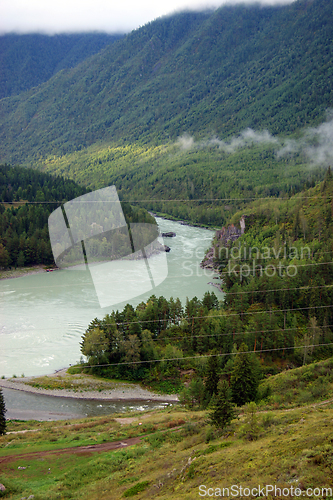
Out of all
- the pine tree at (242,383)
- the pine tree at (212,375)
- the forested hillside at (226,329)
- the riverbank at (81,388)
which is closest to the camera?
the pine tree at (212,375)

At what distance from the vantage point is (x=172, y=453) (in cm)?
1215

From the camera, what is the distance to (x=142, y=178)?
116375 mm

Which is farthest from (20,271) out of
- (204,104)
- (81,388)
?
(204,104)

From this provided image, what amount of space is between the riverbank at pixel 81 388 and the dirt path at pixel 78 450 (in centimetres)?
734

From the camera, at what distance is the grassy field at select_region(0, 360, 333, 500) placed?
26.6ft

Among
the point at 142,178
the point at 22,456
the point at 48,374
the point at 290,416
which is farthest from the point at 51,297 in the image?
the point at 142,178

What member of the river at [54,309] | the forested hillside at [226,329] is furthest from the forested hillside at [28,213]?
the forested hillside at [226,329]

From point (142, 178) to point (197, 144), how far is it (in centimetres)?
3342

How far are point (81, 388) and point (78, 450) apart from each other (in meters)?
8.45

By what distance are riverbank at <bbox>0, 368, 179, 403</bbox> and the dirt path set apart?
734 cm

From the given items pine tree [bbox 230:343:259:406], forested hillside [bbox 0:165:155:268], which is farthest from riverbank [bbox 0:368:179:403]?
forested hillside [bbox 0:165:155:268]

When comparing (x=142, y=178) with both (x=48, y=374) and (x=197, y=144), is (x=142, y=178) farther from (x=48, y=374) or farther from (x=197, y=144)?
(x=48, y=374)

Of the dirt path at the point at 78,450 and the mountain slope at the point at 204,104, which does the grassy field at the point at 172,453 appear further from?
→ the mountain slope at the point at 204,104

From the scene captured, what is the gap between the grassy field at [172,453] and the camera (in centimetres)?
809
